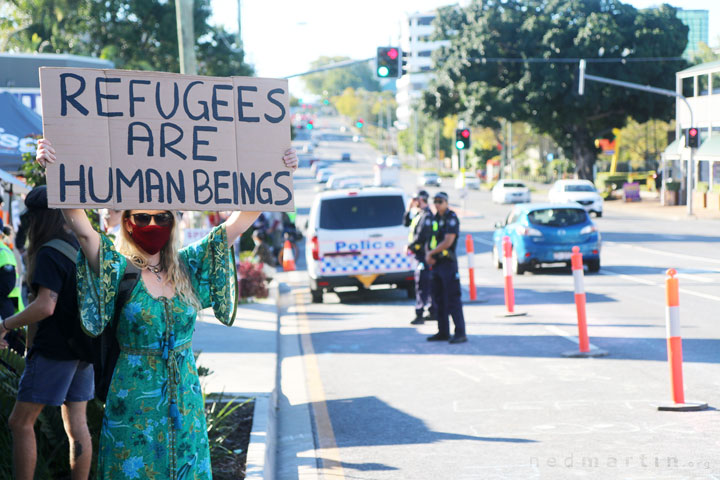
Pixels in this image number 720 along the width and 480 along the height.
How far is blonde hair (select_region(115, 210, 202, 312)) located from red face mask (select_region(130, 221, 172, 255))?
2 centimetres

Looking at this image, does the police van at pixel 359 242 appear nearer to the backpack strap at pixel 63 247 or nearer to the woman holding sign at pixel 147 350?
the backpack strap at pixel 63 247

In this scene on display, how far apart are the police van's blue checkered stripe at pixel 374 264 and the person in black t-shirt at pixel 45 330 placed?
40.8ft

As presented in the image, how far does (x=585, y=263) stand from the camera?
21141 millimetres

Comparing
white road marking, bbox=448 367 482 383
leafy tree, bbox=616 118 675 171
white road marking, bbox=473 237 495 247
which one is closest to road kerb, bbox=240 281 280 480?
white road marking, bbox=448 367 482 383

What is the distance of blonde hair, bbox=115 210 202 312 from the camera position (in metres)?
4.62

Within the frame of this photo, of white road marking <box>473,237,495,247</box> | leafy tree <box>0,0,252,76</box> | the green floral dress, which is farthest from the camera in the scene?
leafy tree <box>0,0,252,76</box>

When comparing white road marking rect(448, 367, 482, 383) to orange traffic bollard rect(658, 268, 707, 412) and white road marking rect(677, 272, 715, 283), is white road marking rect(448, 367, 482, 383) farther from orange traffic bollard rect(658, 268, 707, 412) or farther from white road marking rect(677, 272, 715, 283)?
white road marking rect(677, 272, 715, 283)

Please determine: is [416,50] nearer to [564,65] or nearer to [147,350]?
[564,65]

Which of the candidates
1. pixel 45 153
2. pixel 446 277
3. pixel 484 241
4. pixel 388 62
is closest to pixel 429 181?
pixel 484 241

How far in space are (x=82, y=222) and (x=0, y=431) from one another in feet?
6.50

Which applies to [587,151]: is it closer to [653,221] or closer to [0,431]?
[653,221]

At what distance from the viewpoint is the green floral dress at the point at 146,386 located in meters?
4.42

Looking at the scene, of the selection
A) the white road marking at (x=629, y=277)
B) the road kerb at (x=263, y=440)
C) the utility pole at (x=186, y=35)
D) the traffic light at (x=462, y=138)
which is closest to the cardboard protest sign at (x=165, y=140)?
the road kerb at (x=263, y=440)

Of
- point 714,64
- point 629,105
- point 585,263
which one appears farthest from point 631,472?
point 629,105
